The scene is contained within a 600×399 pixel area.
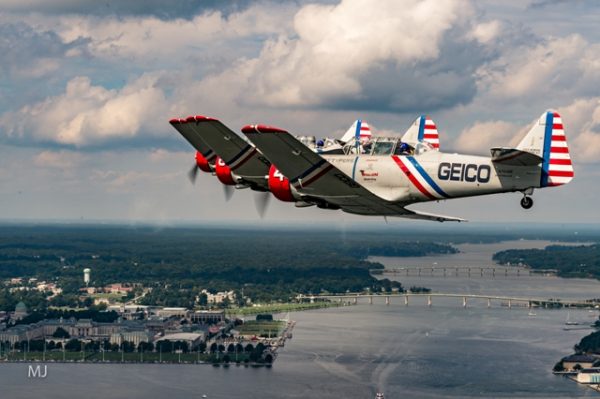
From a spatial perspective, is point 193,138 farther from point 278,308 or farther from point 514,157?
point 278,308

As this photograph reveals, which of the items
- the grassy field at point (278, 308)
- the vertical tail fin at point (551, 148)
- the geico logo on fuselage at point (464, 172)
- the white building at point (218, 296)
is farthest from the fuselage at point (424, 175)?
the white building at point (218, 296)

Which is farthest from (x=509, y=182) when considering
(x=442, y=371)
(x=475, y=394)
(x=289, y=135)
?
(x=442, y=371)

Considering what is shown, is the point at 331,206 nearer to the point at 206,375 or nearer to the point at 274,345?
the point at 206,375

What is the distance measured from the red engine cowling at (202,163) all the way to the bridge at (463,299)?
120116 millimetres

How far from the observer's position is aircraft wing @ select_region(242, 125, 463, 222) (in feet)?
77.8

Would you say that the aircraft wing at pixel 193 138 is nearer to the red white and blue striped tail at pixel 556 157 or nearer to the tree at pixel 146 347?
the red white and blue striped tail at pixel 556 157

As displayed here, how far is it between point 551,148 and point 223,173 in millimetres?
11427

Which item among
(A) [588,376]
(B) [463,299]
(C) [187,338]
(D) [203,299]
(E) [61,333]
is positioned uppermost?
(B) [463,299]

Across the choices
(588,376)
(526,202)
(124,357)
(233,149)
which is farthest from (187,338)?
(526,202)

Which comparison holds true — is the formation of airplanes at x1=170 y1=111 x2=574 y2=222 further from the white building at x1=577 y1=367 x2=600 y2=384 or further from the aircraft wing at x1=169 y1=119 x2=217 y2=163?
the white building at x1=577 y1=367 x2=600 y2=384

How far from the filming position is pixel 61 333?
125 metres

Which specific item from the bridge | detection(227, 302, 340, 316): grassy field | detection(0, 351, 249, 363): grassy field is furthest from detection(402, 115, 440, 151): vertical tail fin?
the bridge

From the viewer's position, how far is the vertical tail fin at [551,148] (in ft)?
77.2

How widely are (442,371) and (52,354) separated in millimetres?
46781
